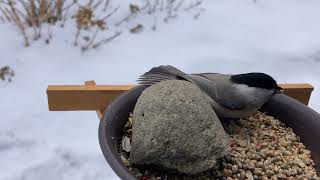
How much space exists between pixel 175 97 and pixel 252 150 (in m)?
0.28

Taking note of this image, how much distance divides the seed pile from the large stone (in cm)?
6

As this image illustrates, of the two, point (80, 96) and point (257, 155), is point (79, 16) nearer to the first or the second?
point (80, 96)

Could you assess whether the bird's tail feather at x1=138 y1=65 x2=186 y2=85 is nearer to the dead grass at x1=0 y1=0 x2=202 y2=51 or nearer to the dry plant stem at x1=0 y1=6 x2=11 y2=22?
the dead grass at x1=0 y1=0 x2=202 y2=51

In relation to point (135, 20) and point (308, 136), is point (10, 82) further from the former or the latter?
point (308, 136)

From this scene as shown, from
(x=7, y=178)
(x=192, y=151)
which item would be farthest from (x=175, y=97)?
(x=7, y=178)

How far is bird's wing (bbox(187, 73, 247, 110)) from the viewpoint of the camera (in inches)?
51.0

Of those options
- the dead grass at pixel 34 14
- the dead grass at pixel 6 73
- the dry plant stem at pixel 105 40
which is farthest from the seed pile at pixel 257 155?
the dead grass at pixel 34 14

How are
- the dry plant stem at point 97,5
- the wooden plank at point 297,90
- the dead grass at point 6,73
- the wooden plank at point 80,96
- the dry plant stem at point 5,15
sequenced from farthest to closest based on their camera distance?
the dry plant stem at point 97,5
the dry plant stem at point 5,15
the dead grass at point 6,73
the wooden plank at point 297,90
the wooden plank at point 80,96

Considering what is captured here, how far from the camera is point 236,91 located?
1310mm

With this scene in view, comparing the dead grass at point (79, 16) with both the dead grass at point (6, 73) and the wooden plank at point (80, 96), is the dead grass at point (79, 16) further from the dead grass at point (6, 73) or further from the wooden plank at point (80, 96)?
the wooden plank at point (80, 96)

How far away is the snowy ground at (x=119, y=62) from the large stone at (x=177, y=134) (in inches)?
41.1

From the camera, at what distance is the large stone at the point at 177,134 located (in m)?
1.08

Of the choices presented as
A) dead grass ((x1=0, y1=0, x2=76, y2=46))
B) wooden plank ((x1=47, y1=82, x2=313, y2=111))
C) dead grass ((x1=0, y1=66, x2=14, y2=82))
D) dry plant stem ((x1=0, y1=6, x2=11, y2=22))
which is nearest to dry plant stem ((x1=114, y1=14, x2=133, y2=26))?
dead grass ((x1=0, y1=0, x2=76, y2=46))

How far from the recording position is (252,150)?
1.28 metres
